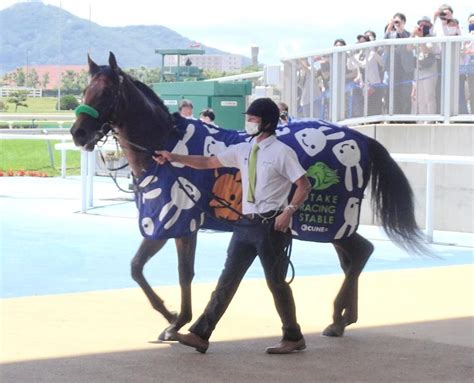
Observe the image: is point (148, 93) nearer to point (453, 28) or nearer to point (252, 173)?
point (252, 173)

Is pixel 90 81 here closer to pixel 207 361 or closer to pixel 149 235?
pixel 149 235

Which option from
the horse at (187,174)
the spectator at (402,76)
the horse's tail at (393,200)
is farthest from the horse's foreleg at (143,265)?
the spectator at (402,76)

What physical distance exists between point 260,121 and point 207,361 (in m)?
1.52

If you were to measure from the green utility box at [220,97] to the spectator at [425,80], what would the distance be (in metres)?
5.26

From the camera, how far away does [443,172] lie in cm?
1485

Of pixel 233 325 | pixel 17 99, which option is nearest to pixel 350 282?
pixel 233 325

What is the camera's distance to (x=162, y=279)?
10828 mm

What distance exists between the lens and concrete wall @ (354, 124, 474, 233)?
1467 cm

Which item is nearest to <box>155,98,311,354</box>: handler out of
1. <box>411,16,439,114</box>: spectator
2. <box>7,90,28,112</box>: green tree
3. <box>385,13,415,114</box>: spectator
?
<box>411,16,439,114</box>: spectator

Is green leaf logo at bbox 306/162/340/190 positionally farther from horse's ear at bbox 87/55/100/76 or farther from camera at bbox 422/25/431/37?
camera at bbox 422/25/431/37

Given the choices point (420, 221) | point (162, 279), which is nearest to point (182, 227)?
point (162, 279)

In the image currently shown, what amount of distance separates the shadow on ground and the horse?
0.46 metres

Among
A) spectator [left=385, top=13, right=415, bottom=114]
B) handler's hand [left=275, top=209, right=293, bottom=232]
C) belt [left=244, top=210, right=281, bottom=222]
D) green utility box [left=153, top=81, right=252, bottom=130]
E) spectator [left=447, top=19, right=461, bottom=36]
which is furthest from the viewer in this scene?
green utility box [left=153, top=81, right=252, bottom=130]

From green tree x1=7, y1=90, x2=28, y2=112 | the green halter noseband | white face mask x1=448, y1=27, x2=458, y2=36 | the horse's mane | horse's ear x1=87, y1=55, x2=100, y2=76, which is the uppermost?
green tree x1=7, y1=90, x2=28, y2=112
